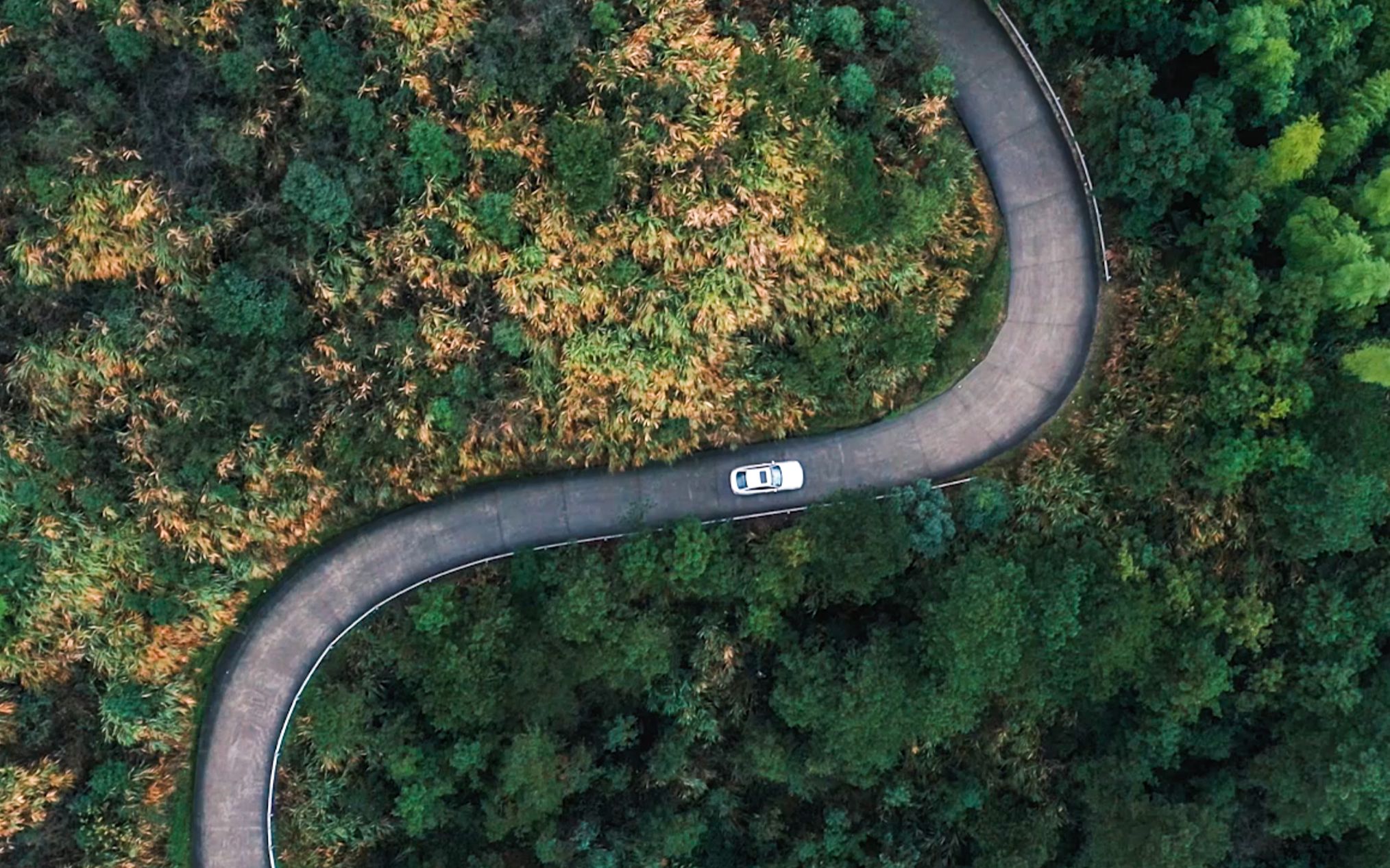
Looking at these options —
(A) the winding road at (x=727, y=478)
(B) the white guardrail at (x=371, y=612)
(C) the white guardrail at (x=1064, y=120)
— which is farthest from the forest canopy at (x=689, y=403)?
(A) the winding road at (x=727, y=478)

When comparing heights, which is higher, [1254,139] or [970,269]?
[1254,139]

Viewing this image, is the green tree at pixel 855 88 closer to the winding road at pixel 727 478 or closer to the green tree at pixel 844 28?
the green tree at pixel 844 28

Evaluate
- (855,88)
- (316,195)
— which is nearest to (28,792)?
(316,195)

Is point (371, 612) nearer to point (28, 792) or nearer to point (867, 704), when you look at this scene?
point (28, 792)

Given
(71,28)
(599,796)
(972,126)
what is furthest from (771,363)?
(71,28)

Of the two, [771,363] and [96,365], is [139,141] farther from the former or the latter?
[771,363]

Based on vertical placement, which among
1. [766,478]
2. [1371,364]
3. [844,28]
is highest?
[844,28]
